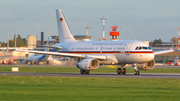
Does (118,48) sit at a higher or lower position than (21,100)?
higher

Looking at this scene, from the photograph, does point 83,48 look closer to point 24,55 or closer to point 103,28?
point 103,28

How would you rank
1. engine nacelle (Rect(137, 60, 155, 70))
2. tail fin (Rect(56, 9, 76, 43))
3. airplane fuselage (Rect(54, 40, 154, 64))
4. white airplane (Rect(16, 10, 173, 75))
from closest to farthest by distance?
1. airplane fuselage (Rect(54, 40, 154, 64))
2. white airplane (Rect(16, 10, 173, 75))
3. engine nacelle (Rect(137, 60, 155, 70))
4. tail fin (Rect(56, 9, 76, 43))

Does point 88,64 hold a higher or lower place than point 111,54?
lower

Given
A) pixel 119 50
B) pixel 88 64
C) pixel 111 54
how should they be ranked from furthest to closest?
pixel 111 54 → pixel 119 50 → pixel 88 64

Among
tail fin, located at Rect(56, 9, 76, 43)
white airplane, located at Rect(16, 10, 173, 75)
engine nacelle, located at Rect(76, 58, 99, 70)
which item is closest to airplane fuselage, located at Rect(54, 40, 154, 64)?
white airplane, located at Rect(16, 10, 173, 75)

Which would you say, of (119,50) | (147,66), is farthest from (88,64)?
(147,66)

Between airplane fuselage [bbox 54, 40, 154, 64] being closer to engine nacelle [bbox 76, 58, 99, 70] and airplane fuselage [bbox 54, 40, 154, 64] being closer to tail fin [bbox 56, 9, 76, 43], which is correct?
engine nacelle [bbox 76, 58, 99, 70]

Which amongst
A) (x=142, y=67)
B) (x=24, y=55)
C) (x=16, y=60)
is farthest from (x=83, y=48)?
(x=24, y=55)

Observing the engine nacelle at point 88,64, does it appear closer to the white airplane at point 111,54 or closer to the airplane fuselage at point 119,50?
the white airplane at point 111,54

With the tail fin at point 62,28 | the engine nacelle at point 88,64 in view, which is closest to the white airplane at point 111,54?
the engine nacelle at point 88,64

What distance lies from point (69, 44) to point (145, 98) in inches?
1505

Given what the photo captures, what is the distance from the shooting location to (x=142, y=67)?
50250 mm

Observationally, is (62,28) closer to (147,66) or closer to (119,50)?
(119,50)

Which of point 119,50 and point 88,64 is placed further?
point 119,50
